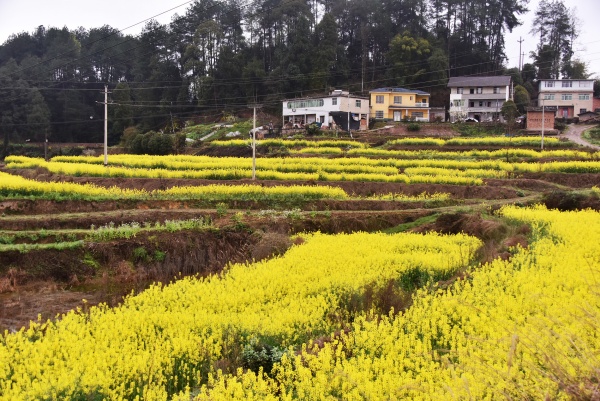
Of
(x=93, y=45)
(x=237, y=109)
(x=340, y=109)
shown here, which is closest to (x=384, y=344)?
(x=340, y=109)

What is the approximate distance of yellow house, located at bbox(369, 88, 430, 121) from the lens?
50656 millimetres

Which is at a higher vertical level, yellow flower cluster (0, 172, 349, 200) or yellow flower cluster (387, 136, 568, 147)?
yellow flower cluster (387, 136, 568, 147)

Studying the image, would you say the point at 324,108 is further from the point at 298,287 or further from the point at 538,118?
the point at 298,287

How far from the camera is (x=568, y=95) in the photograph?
51.4 meters

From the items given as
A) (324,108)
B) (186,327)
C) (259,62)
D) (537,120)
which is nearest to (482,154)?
(537,120)

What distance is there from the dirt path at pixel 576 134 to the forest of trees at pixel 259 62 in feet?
43.8

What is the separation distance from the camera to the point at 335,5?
65562mm

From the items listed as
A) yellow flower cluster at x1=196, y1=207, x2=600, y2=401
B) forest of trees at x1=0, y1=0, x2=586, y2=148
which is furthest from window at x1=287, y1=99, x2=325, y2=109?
yellow flower cluster at x1=196, y1=207, x2=600, y2=401

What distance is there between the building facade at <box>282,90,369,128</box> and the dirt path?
1793 cm

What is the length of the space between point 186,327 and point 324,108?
43.1m

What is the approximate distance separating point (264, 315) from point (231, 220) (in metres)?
8.35

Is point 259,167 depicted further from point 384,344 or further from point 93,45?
point 93,45

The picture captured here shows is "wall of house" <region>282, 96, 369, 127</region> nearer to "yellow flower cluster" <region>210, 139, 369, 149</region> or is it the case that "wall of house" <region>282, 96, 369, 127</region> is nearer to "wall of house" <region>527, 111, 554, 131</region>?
"yellow flower cluster" <region>210, 139, 369, 149</region>

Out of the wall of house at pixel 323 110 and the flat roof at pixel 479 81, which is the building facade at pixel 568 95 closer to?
the flat roof at pixel 479 81
